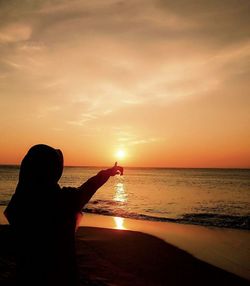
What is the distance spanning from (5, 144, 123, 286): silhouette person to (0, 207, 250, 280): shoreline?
584cm

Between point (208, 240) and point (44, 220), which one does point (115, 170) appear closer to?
point (44, 220)

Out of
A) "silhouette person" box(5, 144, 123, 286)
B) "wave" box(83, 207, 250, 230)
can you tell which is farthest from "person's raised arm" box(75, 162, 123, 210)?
"wave" box(83, 207, 250, 230)

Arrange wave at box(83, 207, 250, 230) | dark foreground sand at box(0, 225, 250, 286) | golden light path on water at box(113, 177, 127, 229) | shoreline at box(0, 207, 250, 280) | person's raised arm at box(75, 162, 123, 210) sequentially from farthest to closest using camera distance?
wave at box(83, 207, 250, 230) < golden light path on water at box(113, 177, 127, 229) < shoreline at box(0, 207, 250, 280) < dark foreground sand at box(0, 225, 250, 286) < person's raised arm at box(75, 162, 123, 210)

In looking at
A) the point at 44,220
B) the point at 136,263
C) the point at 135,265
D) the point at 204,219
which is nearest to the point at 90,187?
the point at 44,220

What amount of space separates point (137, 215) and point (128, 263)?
482 inches

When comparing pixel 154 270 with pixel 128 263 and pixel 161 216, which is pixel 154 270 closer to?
pixel 128 263

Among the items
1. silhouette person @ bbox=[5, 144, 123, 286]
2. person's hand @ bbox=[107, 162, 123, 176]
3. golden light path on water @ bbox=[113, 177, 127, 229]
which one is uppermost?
person's hand @ bbox=[107, 162, 123, 176]

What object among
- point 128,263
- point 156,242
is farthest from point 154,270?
point 156,242

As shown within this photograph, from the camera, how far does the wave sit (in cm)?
1809

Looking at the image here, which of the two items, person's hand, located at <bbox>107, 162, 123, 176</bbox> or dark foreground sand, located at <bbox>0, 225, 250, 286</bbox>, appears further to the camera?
dark foreground sand, located at <bbox>0, 225, 250, 286</bbox>

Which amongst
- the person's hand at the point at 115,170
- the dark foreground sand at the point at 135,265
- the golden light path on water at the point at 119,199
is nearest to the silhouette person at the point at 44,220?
the person's hand at the point at 115,170

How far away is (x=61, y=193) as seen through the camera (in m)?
2.15

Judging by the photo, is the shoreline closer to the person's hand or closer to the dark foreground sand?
the dark foreground sand

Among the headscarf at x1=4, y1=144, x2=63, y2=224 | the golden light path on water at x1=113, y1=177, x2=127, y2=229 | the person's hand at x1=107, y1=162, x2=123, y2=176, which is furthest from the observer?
the golden light path on water at x1=113, y1=177, x2=127, y2=229
